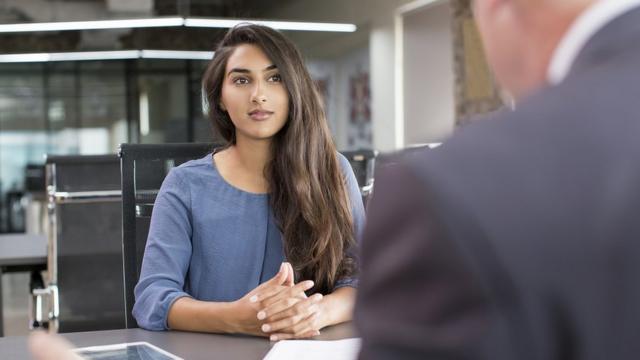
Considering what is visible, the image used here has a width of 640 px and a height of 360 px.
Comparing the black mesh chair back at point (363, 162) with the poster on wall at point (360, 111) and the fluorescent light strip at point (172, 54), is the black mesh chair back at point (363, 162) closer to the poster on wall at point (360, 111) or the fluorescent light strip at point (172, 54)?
the poster on wall at point (360, 111)

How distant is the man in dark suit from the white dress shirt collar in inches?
0.5

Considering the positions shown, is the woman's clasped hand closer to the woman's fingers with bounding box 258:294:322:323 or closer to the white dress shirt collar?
the woman's fingers with bounding box 258:294:322:323

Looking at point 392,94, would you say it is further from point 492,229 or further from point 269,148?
point 492,229

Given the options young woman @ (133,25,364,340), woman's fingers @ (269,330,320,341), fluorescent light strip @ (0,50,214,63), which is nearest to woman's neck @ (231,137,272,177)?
young woman @ (133,25,364,340)

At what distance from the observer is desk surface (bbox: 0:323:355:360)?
48.4 inches

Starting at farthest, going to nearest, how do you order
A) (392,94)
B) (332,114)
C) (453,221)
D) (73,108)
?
1. (73,108)
2. (332,114)
3. (392,94)
4. (453,221)

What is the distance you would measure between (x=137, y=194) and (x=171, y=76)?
841cm

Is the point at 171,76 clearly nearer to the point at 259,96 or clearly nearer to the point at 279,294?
the point at 259,96

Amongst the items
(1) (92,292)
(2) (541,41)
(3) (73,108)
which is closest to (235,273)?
(2) (541,41)

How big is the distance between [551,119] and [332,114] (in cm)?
915

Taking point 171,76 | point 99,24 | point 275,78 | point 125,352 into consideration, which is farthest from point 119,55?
point 125,352

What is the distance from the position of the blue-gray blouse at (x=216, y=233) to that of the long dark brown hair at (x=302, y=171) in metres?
0.04

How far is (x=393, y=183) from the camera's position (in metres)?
0.38

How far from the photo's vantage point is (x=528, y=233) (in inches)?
14.0
